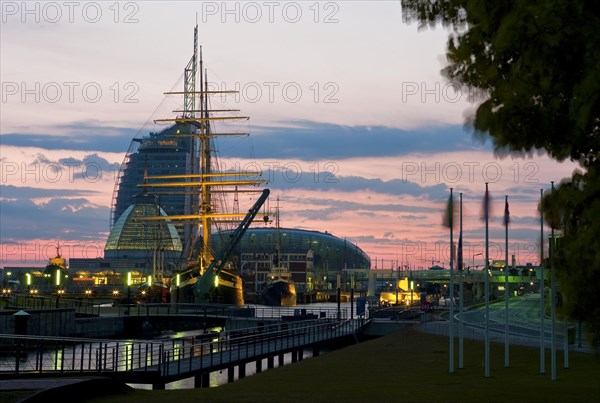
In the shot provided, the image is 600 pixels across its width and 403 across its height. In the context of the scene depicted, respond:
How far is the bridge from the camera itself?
1404 inches

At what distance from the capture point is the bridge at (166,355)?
1404 inches

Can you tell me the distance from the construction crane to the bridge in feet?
170

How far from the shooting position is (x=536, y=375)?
3294 centimetres

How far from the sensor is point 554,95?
1734 centimetres

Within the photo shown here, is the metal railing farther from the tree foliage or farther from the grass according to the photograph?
the tree foliage

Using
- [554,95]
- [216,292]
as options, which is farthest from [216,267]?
[554,95]

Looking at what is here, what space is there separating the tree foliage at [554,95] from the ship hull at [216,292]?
363 ft

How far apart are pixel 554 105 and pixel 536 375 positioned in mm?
18293

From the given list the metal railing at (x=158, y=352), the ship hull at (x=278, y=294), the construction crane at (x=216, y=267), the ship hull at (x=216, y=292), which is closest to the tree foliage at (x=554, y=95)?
the metal railing at (x=158, y=352)

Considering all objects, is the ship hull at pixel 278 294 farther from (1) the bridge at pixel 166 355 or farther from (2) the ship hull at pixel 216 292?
(1) the bridge at pixel 166 355

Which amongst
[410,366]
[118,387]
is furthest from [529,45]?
[410,366]

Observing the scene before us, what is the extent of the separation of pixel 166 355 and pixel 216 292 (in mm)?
89948

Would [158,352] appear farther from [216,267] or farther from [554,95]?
[216,267]

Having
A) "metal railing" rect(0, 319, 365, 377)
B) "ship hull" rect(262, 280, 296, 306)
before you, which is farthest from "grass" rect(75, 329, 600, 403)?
"ship hull" rect(262, 280, 296, 306)
